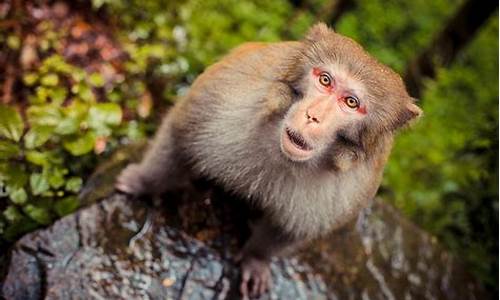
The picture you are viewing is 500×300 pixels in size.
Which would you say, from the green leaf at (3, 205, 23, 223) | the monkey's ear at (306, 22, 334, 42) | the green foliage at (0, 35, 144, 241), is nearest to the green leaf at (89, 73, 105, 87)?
the green foliage at (0, 35, 144, 241)

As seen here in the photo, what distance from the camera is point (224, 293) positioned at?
11.3 feet

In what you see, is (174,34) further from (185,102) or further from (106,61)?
(185,102)

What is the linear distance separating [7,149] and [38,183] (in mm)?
267

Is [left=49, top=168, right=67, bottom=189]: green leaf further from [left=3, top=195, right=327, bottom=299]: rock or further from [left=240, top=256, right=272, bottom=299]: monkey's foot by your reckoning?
[left=240, top=256, right=272, bottom=299]: monkey's foot

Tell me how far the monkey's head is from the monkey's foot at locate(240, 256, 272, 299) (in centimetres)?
103

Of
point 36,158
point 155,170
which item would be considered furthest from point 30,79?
point 155,170

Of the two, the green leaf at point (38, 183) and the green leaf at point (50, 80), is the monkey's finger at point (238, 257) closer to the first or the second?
the green leaf at point (38, 183)

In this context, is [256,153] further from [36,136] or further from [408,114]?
[36,136]

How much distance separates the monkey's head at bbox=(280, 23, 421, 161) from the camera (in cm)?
260

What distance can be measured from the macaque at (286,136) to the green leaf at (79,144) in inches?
10.8

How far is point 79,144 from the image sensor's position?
145 inches

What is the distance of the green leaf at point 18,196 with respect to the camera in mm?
3271

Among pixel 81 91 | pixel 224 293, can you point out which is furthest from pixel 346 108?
pixel 81 91

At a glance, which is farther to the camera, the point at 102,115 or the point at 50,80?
the point at 50,80
